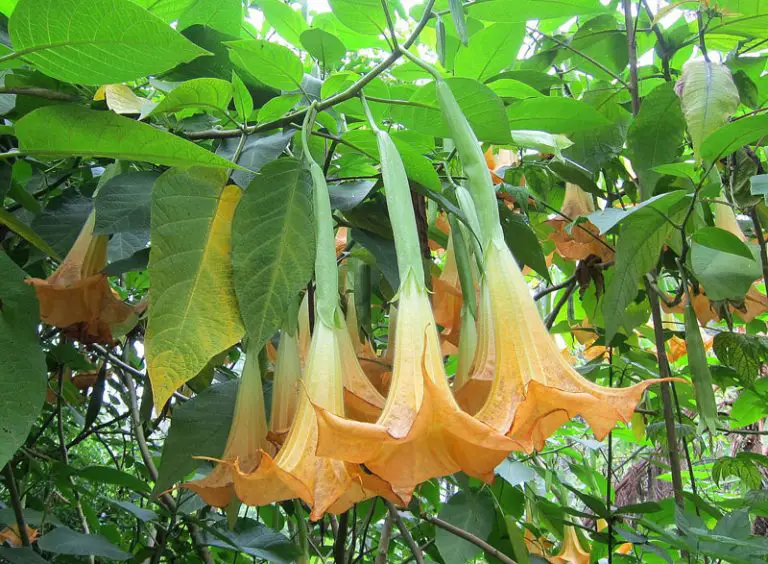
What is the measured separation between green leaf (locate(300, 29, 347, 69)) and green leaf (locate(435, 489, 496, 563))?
779 millimetres

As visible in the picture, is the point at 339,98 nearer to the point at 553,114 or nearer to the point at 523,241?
the point at 553,114

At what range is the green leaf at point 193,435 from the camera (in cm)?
74

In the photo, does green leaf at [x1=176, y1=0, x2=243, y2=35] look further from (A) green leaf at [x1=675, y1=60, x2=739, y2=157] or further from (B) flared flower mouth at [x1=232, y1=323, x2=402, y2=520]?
(A) green leaf at [x1=675, y1=60, x2=739, y2=157]

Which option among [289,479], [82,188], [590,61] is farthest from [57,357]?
[590,61]

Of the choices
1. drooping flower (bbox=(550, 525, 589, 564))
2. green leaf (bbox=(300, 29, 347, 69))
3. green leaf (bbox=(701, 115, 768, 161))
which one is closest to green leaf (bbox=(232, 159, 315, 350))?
green leaf (bbox=(300, 29, 347, 69))

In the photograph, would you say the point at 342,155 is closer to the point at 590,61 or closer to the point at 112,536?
the point at 590,61

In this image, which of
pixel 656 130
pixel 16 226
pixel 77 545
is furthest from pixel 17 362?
pixel 656 130

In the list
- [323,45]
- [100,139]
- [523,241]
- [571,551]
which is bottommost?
[571,551]

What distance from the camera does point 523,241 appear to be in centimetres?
101

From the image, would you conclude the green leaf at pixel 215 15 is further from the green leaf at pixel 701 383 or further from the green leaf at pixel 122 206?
the green leaf at pixel 701 383

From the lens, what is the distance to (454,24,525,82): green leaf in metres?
0.85

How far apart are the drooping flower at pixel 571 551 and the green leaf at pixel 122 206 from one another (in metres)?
1.43

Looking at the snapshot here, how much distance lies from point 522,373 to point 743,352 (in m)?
0.99

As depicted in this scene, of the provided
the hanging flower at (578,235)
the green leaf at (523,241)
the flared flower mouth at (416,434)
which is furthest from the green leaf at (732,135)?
the flared flower mouth at (416,434)
